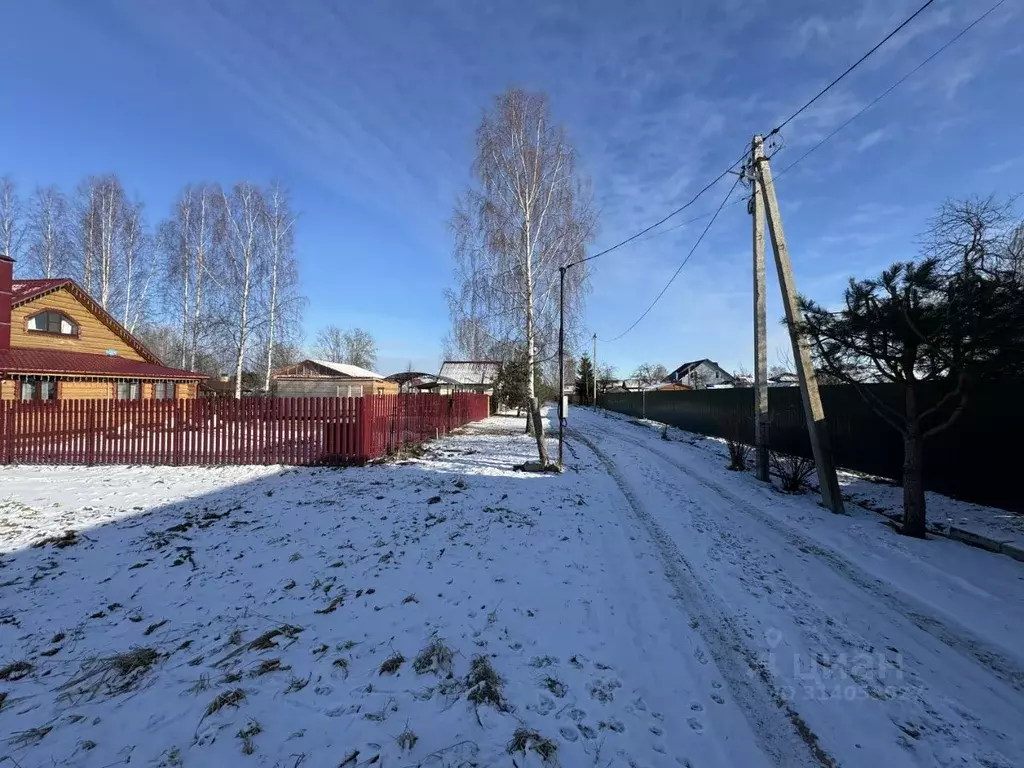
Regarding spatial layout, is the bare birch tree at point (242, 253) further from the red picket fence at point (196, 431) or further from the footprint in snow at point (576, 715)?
the footprint in snow at point (576, 715)

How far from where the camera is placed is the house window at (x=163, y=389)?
21766 millimetres

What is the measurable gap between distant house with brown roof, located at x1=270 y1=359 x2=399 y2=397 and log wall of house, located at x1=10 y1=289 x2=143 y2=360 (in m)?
10.8

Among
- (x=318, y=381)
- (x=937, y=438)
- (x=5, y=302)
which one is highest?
(x=5, y=302)

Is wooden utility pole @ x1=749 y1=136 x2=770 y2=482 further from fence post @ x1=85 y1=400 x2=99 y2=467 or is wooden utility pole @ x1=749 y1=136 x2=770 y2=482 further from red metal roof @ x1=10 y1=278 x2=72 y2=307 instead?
red metal roof @ x1=10 y1=278 x2=72 y2=307

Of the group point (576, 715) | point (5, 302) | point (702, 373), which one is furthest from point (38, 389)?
point (702, 373)

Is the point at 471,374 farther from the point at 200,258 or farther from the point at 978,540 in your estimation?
the point at 978,540

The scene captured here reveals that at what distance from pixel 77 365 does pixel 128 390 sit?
123 inches

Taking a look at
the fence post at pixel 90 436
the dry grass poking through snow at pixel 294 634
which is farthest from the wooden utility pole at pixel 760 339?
the fence post at pixel 90 436

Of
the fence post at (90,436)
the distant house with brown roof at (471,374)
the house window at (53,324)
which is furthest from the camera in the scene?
the distant house with brown roof at (471,374)

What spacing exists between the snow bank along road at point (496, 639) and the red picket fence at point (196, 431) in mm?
3388

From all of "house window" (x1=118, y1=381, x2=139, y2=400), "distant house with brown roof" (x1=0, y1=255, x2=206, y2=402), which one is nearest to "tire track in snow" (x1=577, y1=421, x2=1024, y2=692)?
"distant house with brown roof" (x1=0, y1=255, x2=206, y2=402)

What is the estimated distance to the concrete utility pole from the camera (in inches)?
281

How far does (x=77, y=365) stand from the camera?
56.1ft

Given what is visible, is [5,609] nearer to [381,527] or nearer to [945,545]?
[381,527]
